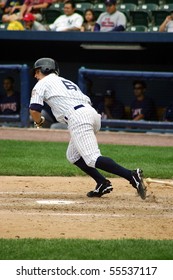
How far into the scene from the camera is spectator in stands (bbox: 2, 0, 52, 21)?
58.2ft

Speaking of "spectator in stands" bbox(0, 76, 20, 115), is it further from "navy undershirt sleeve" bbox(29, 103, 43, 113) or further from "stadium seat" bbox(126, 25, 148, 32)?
"navy undershirt sleeve" bbox(29, 103, 43, 113)

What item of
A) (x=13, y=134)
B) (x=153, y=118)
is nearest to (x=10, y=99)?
(x=13, y=134)

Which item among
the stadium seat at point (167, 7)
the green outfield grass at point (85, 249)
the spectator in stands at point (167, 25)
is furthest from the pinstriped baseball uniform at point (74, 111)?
the stadium seat at point (167, 7)

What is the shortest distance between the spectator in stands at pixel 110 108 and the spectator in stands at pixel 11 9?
2926mm

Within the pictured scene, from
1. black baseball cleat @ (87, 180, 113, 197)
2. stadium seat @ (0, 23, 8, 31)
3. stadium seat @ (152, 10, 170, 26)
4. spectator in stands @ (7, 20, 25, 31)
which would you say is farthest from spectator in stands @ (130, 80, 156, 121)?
black baseball cleat @ (87, 180, 113, 197)

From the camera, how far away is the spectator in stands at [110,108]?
1594 cm

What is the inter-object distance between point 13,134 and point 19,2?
4.63m

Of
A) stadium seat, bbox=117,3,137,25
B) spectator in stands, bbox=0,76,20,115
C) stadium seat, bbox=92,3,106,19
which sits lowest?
spectator in stands, bbox=0,76,20,115

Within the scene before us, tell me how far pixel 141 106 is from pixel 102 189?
6.79 meters

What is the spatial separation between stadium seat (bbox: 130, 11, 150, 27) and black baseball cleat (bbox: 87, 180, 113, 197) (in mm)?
8154

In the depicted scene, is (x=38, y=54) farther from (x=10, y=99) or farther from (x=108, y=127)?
(x=108, y=127)

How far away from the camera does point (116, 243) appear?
685cm

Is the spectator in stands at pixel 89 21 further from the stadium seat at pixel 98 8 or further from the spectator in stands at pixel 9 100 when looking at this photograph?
the spectator in stands at pixel 9 100

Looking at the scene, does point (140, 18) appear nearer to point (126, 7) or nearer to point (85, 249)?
point (126, 7)
